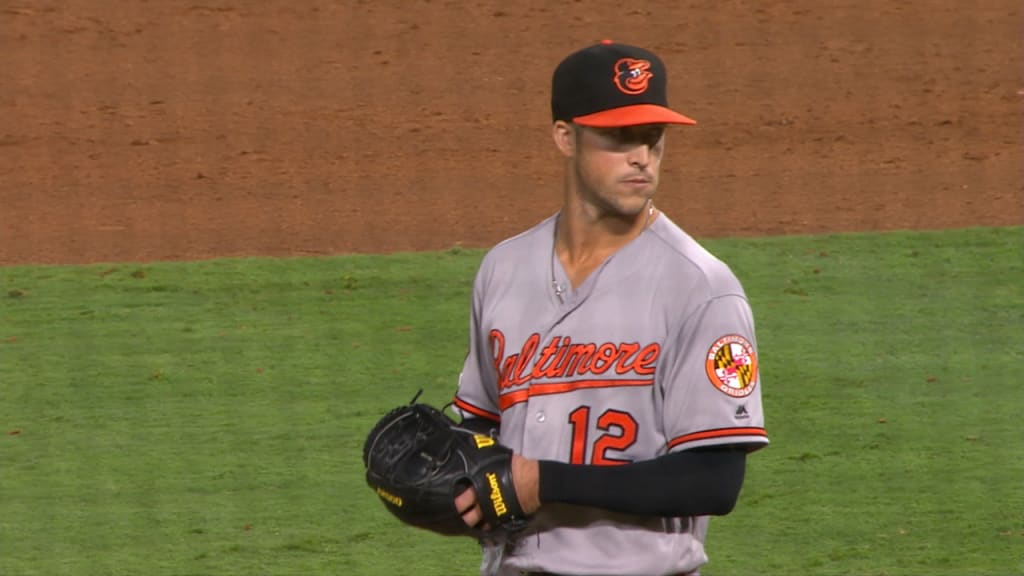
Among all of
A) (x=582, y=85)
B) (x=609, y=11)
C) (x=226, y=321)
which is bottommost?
(x=226, y=321)

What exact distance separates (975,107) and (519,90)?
3.29 m

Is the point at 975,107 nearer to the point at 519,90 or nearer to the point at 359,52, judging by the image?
the point at 519,90

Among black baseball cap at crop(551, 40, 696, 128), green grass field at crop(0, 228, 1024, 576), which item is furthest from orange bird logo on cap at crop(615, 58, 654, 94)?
green grass field at crop(0, 228, 1024, 576)

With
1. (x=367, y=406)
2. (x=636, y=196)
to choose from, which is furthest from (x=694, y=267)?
(x=367, y=406)

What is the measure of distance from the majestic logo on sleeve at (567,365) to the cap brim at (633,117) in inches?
13.3

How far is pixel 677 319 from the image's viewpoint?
2.42m

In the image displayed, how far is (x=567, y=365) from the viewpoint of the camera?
8.13 ft

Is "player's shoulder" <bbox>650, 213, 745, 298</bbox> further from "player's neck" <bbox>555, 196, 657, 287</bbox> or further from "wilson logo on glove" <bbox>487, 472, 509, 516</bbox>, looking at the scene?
"wilson logo on glove" <bbox>487, 472, 509, 516</bbox>

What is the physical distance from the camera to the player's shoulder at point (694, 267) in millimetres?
2418

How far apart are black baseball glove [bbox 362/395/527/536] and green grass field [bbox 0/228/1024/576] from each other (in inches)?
93.9

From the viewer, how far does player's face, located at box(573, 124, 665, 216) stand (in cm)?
250

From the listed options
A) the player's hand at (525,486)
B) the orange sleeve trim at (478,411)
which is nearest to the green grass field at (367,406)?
the orange sleeve trim at (478,411)

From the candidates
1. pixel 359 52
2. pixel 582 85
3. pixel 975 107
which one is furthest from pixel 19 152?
pixel 582 85

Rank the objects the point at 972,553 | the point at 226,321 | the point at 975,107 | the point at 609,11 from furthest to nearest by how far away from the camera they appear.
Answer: the point at 609,11, the point at 975,107, the point at 226,321, the point at 972,553
